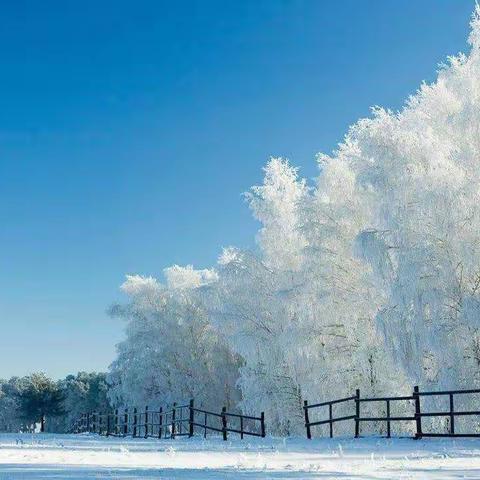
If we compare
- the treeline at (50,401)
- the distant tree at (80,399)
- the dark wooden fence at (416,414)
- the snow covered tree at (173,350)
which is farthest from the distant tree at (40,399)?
the dark wooden fence at (416,414)

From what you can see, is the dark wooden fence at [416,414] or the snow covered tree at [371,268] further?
the snow covered tree at [371,268]

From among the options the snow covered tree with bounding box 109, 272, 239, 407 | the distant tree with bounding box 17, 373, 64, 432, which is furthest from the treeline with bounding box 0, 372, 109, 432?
the snow covered tree with bounding box 109, 272, 239, 407

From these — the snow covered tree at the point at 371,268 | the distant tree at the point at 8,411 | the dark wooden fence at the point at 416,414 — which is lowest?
the distant tree at the point at 8,411

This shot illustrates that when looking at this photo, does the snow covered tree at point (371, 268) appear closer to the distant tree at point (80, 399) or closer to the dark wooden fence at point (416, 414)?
the dark wooden fence at point (416, 414)

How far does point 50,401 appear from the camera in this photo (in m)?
95.6

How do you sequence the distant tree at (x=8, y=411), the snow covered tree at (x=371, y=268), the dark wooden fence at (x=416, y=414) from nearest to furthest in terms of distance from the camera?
the dark wooden fence at (x=416, y=414) < the snow covered tree at (x=371, y=268) < the distant tree at (x=8, y=411)

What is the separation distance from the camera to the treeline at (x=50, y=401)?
95375 millimetres

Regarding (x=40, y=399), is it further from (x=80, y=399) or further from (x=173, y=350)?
(x=173, y=350)

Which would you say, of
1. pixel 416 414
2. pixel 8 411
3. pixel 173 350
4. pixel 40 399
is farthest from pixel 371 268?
pixel 8 411

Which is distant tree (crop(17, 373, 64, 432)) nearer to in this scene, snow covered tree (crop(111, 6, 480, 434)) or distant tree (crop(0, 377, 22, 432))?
distant tree (crop(0, 377, 22, 432))

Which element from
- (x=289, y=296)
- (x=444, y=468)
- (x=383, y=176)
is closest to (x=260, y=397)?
(x=289, y=296)

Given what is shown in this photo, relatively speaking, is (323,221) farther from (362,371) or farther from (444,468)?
(444,468)

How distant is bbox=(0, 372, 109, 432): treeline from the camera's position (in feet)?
313

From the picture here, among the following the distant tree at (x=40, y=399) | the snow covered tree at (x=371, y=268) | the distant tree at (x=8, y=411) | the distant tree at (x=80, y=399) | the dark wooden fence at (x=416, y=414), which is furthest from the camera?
the distant tree at (x=8, y=411)
